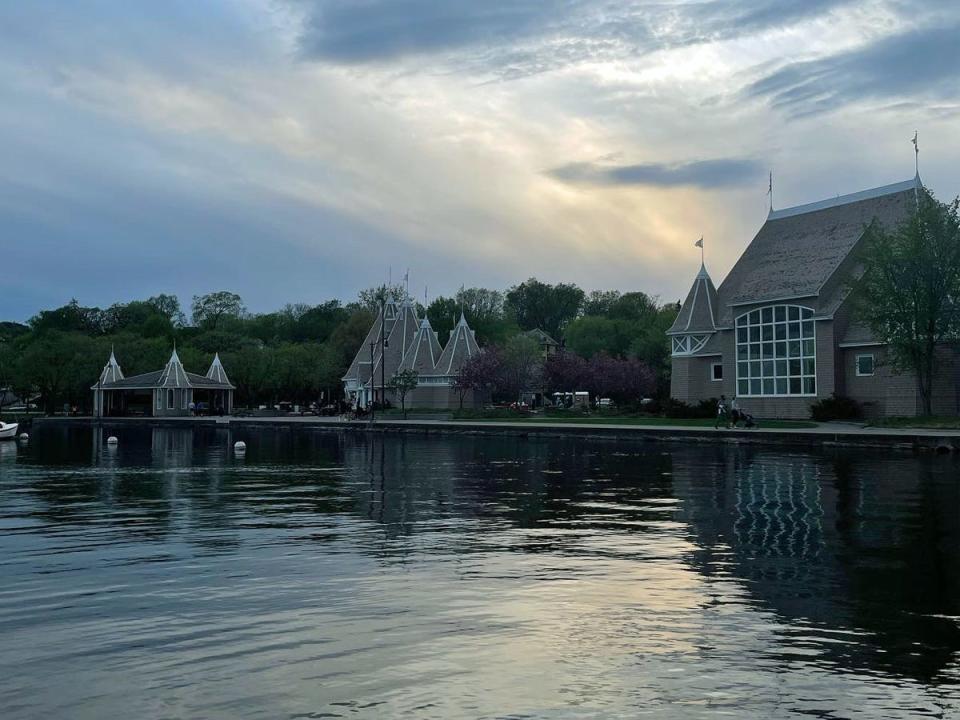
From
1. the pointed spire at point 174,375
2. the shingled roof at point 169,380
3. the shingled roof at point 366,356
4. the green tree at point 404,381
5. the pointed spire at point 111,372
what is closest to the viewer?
the green tree at point 404,381

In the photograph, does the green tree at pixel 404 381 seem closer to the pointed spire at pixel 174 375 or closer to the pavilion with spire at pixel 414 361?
the pavilion with spire at pixel 414 361

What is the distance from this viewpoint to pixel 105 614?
438 inches

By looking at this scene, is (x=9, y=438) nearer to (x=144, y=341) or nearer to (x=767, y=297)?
(x=767, y=297)

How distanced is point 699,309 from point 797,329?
33.3ft

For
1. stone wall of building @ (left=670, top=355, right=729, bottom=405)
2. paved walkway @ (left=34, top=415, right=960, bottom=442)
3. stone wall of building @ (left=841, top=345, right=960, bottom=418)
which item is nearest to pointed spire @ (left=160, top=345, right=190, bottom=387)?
paved walkway @ (left=34, top=415, right=960, bottom=442)

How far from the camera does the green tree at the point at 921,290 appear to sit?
52031 mm

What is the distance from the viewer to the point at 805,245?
66.6 meters

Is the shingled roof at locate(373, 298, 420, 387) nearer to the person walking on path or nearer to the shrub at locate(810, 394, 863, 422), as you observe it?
the person walking on path

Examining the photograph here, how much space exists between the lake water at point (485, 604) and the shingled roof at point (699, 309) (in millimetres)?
45998

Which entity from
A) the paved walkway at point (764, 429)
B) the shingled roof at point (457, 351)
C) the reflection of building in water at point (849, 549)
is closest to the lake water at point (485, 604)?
the reflection of building in water at point (849, 549)

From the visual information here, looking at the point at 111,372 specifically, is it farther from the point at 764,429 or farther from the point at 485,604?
the point at 485,604

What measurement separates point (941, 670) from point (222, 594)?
8.17 m

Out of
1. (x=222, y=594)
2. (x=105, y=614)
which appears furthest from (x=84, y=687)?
(x=222, y=594)

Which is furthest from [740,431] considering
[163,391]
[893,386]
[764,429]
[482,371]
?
[163,391]
